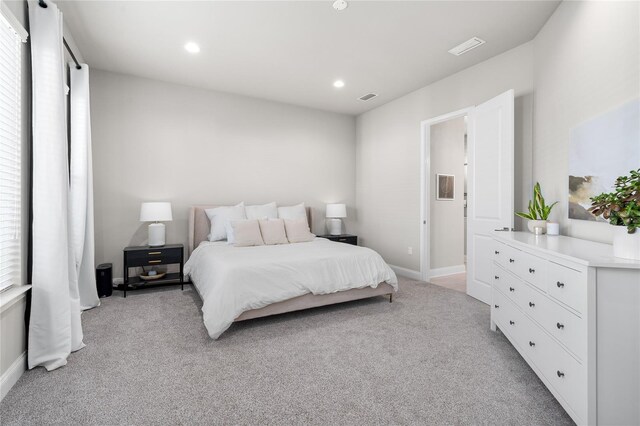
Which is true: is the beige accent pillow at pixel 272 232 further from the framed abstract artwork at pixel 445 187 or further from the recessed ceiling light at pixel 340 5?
the framed abstract artwork at pixel 445 187

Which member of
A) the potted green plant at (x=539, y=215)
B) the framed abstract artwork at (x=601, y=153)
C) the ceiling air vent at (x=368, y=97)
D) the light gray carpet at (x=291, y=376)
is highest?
the ceiling air vent at (x=368, y=97)

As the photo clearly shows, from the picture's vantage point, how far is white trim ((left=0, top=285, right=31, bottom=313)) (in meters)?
1.75

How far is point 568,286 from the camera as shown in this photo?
1.52 meters

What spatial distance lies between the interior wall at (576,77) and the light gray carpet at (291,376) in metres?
1.25

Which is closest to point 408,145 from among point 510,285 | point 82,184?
point 510,285

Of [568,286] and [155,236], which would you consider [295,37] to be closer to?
[155,236]

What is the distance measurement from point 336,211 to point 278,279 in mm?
2678

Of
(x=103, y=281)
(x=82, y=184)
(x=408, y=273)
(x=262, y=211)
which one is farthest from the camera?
(x=408, y=273)

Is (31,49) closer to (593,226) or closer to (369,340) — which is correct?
(369,340)

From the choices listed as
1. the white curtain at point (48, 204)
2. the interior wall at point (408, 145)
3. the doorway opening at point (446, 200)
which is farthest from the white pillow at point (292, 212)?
the white curtain at point (48, 204)

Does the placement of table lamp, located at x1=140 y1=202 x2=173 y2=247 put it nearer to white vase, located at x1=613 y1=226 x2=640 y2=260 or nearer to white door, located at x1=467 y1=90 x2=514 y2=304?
white door, located at x1=467 y1=90 x2=514 y2=304

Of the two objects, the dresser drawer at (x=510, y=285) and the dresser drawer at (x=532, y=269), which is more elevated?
the dresser drawer at (x=532, y=269)

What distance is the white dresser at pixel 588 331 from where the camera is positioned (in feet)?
4.23

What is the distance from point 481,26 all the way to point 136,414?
13.2 ft
